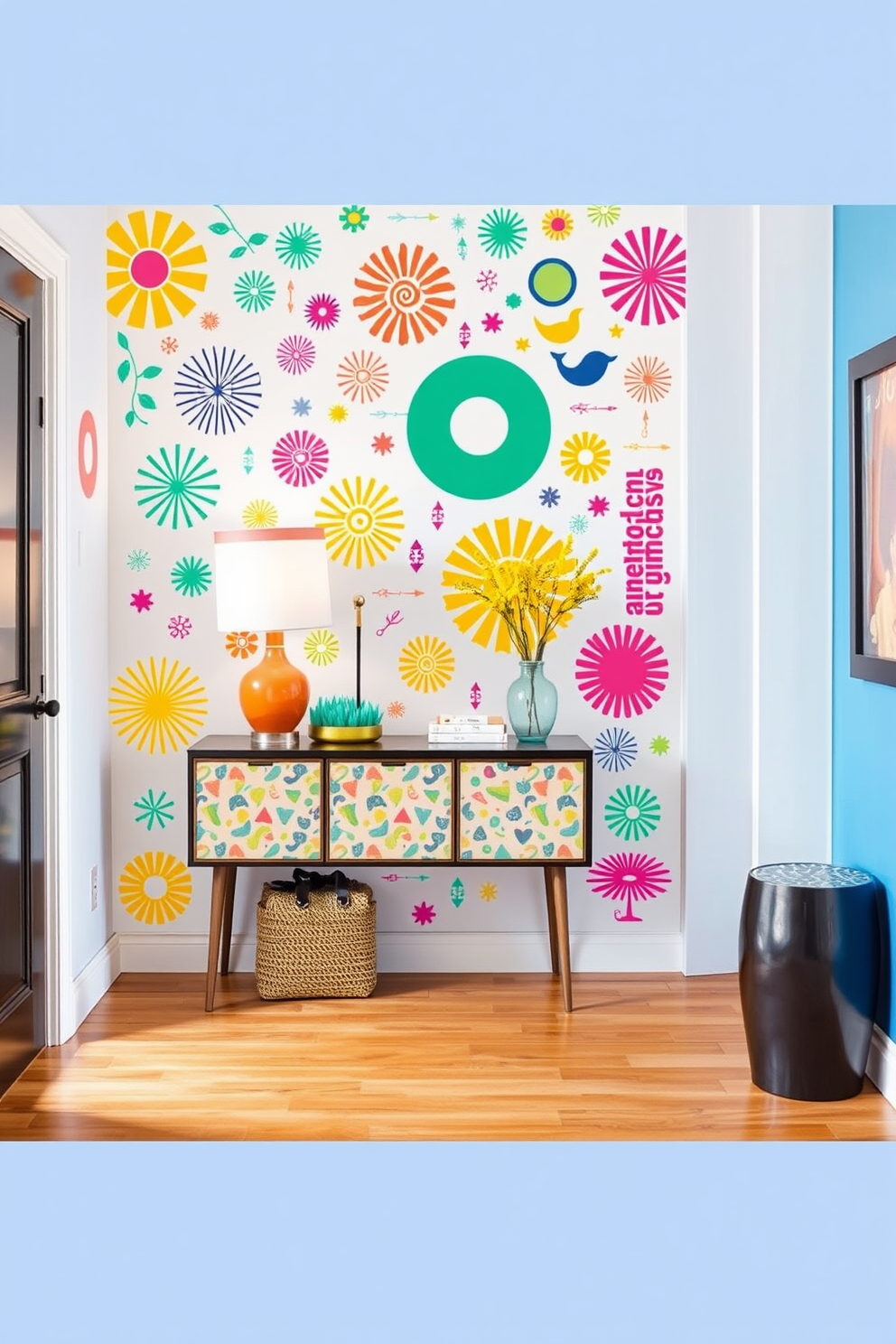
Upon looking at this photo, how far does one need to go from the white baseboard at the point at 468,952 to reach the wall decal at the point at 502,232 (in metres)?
2.23

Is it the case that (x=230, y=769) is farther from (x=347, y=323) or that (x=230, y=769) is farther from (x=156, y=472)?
(x=347, y=323)

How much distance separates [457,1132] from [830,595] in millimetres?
1981

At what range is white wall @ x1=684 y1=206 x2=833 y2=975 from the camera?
12.2 ft

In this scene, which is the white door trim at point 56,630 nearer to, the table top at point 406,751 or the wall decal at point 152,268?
the table top at point 406,751

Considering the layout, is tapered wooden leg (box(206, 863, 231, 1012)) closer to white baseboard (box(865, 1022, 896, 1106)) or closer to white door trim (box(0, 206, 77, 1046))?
white door trim (box(0, 206, 77, 1046))

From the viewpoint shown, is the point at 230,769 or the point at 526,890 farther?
the point at 526,890

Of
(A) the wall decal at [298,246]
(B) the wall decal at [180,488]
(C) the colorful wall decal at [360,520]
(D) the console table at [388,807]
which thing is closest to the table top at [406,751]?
(D) the console table at [388,807]

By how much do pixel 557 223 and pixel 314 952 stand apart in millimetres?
2428

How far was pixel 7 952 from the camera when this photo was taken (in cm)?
298

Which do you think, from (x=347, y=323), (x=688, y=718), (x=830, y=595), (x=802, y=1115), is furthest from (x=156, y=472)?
(x=802, y=1115)

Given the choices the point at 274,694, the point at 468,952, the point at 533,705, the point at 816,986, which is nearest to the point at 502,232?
the point at 533,705

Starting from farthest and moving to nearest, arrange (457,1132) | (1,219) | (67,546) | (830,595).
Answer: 1. (830,595)
2. (67,546)
3. (1,219)
4. (457,1132)

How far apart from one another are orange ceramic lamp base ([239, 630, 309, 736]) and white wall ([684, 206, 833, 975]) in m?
1.25

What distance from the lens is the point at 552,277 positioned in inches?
155
